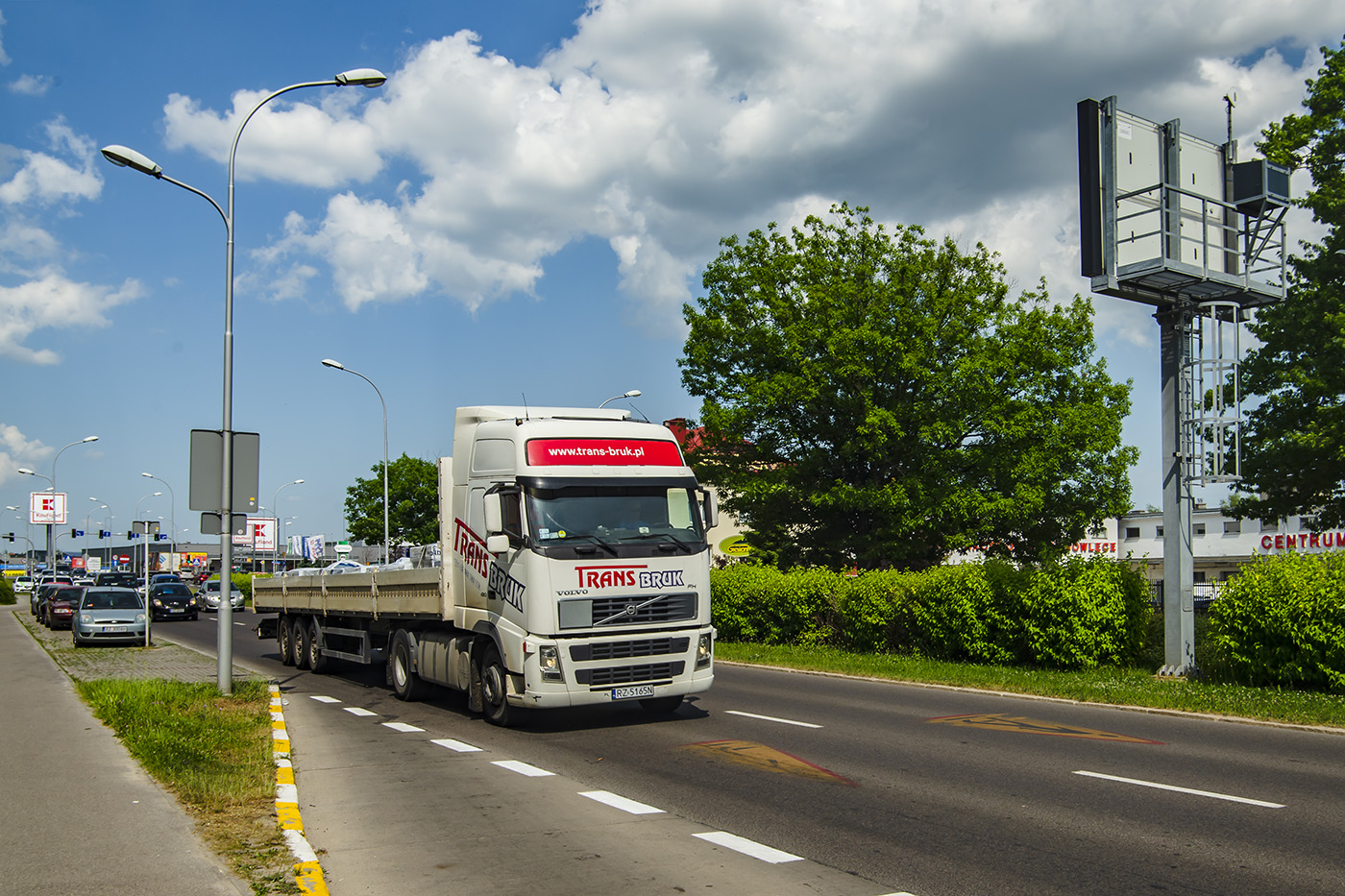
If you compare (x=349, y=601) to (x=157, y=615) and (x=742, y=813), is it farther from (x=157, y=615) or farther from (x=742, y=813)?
(x=157, y=615)

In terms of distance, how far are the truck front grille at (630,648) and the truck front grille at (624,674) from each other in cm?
13

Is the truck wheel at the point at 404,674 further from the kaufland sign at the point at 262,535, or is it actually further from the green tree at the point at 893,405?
the kaufland sign at the point at 262,535

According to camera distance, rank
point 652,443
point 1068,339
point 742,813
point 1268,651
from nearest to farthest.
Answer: point 742,813, point 652,443, point 1268,651, point 1068,339

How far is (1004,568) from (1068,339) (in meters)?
17.4

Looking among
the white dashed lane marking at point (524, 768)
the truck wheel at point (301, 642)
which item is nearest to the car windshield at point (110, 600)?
the truck wheel at point (301, 642)

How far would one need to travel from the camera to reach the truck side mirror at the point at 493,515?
11633mm

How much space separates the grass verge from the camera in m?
12.3

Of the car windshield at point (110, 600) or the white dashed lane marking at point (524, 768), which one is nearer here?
the white dashed lane marking at point (524, 768)

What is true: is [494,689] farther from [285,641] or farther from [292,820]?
[285,641]

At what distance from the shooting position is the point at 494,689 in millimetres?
12344

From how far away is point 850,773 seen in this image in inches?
362

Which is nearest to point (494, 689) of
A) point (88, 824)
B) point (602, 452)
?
point (602, 452)

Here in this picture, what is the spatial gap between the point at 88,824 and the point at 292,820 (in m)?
1.25

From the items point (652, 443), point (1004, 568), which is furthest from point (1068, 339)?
point (652, 443)
